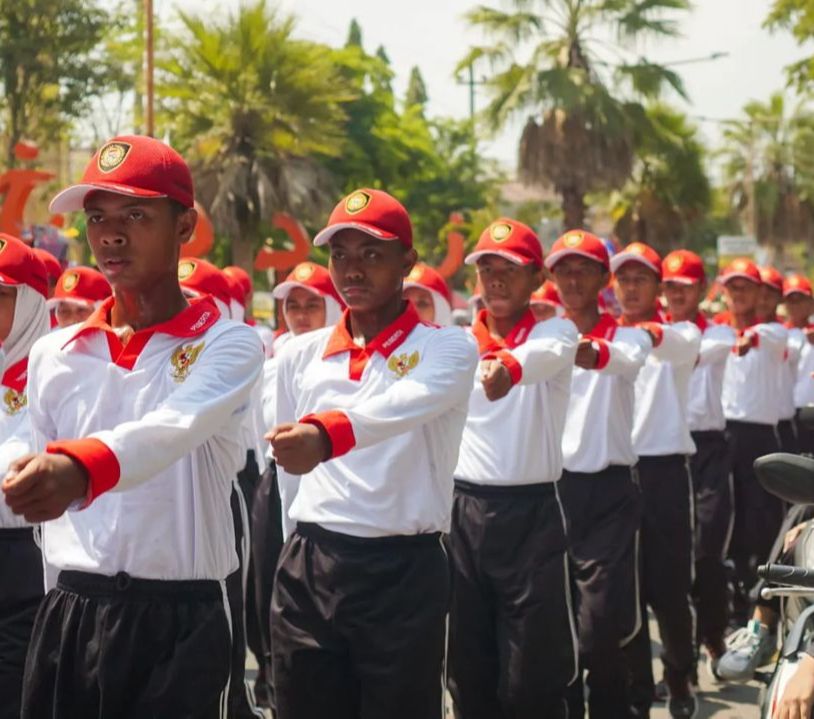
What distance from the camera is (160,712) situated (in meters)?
3.61

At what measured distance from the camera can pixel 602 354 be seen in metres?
6.20

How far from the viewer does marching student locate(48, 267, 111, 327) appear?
8.11 m

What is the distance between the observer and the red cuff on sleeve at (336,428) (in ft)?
12.2

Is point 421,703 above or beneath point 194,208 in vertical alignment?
beneath

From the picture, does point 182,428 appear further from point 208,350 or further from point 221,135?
point 221,135

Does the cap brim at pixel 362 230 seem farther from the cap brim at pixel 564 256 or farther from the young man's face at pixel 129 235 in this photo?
the cap brim at pixel 564 256

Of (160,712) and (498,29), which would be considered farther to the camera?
(498,29)

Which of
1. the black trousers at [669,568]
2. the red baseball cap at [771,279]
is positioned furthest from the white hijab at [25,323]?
the red baseball cap at [771,279]

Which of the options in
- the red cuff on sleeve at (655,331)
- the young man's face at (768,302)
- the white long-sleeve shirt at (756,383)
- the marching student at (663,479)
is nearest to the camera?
the red cuff on sleeve at (655,331)

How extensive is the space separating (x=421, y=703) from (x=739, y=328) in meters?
6.37

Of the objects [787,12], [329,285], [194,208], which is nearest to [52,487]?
[194,208]

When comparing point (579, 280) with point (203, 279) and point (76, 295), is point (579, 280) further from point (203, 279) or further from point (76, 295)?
point (76, 295)

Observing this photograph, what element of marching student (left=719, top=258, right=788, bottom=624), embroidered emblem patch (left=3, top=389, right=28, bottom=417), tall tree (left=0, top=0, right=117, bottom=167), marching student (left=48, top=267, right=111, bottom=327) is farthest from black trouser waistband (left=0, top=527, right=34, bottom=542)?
tall tree (left=0, top=0, right=117, bottom=167)

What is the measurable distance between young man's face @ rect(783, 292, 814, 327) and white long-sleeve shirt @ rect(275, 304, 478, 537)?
32.0 feet
